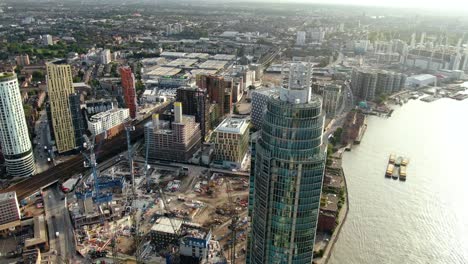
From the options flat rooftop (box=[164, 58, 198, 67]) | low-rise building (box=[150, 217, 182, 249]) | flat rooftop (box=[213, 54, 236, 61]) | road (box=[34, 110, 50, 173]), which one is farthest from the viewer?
flat rooftop (box=[213, 54, 236, 61])

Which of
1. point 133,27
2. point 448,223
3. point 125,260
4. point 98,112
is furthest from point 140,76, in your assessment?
point 133,27

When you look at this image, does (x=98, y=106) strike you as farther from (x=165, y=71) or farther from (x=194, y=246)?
(x=194, y=246)

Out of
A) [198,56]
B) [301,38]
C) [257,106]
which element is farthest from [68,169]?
[301,38]

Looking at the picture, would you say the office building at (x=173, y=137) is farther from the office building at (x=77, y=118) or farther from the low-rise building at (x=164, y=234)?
the low-rise building at (x=164, y=234)

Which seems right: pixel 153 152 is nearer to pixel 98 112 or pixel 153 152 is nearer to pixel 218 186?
pixel 218 186

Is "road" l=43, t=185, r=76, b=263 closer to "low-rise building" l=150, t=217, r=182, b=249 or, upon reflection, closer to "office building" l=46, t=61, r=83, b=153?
"low-rise building" l=150, t=217, r=182, b=249

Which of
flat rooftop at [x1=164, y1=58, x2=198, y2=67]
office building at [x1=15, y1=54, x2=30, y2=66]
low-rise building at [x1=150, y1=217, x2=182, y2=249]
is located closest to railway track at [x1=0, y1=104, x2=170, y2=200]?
low-rise building at [x1=150, y1=217, x2=182, y2=249]

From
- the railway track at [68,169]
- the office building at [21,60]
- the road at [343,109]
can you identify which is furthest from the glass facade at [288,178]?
the office building at [21,60]
